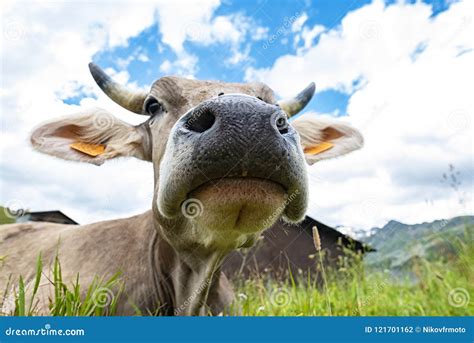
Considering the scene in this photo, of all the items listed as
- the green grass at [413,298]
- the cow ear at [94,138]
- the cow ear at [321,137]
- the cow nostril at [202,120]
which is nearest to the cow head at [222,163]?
the cow nostril at [202,120]

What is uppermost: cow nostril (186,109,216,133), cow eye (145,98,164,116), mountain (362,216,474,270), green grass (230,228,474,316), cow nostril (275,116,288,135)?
cow eye (145,98,164,116)

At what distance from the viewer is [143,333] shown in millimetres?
2570

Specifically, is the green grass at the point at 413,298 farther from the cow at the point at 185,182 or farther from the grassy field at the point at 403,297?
the cow at the point at 185,182

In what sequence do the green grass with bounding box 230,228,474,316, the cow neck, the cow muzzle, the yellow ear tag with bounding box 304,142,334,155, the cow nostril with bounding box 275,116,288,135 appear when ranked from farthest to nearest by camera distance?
the yellow ear tag with bounding box 304,142,334,155 < the green grass with bounding box 230,228,474,316 < the cow neck < the cow nostril with bounding box 275,116,288,135 < the cow muzzle

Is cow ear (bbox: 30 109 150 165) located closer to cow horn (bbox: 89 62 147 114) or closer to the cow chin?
cow horn (bbox: 89 62 147 114)

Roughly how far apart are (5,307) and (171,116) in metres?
1.79

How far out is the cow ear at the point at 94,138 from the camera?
168 inches

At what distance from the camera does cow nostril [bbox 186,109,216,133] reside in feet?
9.10

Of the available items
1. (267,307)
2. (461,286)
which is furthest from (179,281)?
(461,286)

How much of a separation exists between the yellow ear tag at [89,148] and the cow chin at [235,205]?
5.27 feet

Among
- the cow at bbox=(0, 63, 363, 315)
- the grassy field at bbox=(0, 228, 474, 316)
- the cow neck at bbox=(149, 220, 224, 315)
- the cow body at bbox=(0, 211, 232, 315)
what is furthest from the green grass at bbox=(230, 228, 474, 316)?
the cow at bbox=(0, 63, 363, 315)

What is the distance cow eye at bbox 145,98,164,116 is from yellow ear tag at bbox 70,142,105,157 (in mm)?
608

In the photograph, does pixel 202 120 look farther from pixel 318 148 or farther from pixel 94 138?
pixel 318 148

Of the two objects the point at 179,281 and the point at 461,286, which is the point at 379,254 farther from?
the point at 179,281
